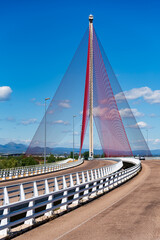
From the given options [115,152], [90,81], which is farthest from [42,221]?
[90,81]

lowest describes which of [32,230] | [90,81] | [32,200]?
[32,230]

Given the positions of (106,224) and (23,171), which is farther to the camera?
(23,171)

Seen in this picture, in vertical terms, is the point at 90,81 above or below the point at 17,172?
above

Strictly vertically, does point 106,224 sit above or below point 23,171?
below

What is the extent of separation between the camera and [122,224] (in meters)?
10.4

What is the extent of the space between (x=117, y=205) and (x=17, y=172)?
25.7 metres

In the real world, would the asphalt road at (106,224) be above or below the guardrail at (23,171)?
below

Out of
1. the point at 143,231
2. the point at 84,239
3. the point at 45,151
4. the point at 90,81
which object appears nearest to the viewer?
the point at 84,239

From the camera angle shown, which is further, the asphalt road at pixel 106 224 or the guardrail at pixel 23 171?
the guardrail at pixel 23 171

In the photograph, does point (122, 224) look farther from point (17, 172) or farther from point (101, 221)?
point (17, 172)

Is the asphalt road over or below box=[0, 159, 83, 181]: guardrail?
below

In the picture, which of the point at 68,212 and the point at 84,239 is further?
the point at 68,212

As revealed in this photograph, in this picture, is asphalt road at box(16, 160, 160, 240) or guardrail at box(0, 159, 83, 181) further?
guardrail at box(0, 159, 83, 181)

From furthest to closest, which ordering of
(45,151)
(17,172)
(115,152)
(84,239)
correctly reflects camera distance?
(115,152), (45,151), (17,172), (84,239)
